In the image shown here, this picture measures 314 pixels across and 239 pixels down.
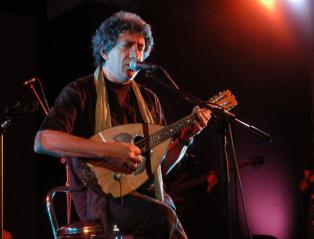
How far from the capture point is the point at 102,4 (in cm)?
593

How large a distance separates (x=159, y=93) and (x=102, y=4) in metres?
1.25

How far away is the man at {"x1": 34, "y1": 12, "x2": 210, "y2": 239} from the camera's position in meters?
2.52

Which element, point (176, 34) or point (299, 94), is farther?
point (299, 94)

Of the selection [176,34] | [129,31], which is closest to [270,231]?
[176,34]

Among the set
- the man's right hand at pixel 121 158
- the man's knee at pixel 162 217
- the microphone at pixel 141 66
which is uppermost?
the microphone at pixel 141 66

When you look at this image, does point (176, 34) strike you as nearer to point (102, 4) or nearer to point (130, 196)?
point (102, 4)

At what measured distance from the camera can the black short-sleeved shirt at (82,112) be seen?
2574 millimetres

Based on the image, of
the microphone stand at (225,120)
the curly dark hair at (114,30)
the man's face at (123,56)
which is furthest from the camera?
the curly dark hair at (114,30)

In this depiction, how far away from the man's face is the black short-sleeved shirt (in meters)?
0.06

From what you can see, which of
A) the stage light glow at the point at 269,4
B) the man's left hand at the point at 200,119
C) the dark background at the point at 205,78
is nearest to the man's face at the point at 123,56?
the man's left hand at the point at 200,119

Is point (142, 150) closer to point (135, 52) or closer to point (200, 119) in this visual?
point (200, 119)

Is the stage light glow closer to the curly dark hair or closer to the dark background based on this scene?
the dark background

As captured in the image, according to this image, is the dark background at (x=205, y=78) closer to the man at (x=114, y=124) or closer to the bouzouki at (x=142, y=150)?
the man at (x=114, y=124)

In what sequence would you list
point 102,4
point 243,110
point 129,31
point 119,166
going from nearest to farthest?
1. point 119,166
2. point 129,31
3. point 102,4
4. point 243,110
